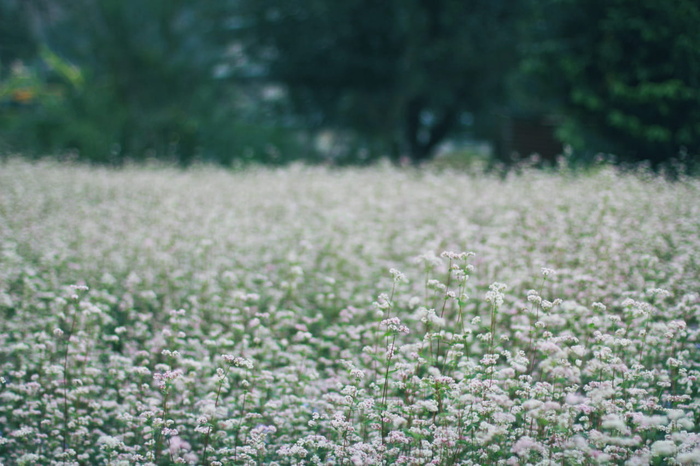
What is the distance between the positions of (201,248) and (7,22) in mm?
31206

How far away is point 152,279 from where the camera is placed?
5941 millimetres

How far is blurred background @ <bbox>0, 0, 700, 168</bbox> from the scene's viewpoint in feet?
58.9

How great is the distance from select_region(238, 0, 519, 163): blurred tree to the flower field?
10.1m

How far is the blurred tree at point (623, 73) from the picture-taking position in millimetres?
11648

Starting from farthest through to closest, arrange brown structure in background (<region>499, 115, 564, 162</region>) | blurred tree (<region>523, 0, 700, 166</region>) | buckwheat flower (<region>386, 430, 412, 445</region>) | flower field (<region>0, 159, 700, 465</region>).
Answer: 1. brown structure in background (<region>499, 115, 564, 162</region>)
2. blurred tree (<region>523, 0, 700, 166</region>)
3. flower field (<region>0, 159, 700, 465</region>)
4. buckwheat flower (<region>386, 430, 412, 445</region>)

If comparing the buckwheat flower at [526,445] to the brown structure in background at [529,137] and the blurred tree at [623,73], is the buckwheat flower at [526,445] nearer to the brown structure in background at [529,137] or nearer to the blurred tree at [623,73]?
the blurred tree at [623,73]

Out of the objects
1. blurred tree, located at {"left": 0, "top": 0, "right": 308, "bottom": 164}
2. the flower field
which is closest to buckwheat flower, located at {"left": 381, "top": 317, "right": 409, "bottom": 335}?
the flower field

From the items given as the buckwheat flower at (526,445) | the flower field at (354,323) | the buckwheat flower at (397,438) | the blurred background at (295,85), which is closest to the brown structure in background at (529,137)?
the blurred background at (295,85)

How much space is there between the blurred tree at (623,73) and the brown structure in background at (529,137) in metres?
5.46

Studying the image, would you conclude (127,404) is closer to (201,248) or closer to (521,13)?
(201,248)

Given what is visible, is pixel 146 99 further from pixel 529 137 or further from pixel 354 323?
pixel 354 323

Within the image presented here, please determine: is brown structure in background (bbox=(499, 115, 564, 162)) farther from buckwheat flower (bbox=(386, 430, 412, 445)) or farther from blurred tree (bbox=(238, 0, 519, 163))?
buckwheat flower (bbox=(386, 430, 412, 445))

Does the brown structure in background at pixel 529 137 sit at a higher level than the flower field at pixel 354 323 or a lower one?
higher

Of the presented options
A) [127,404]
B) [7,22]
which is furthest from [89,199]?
[7,22]
